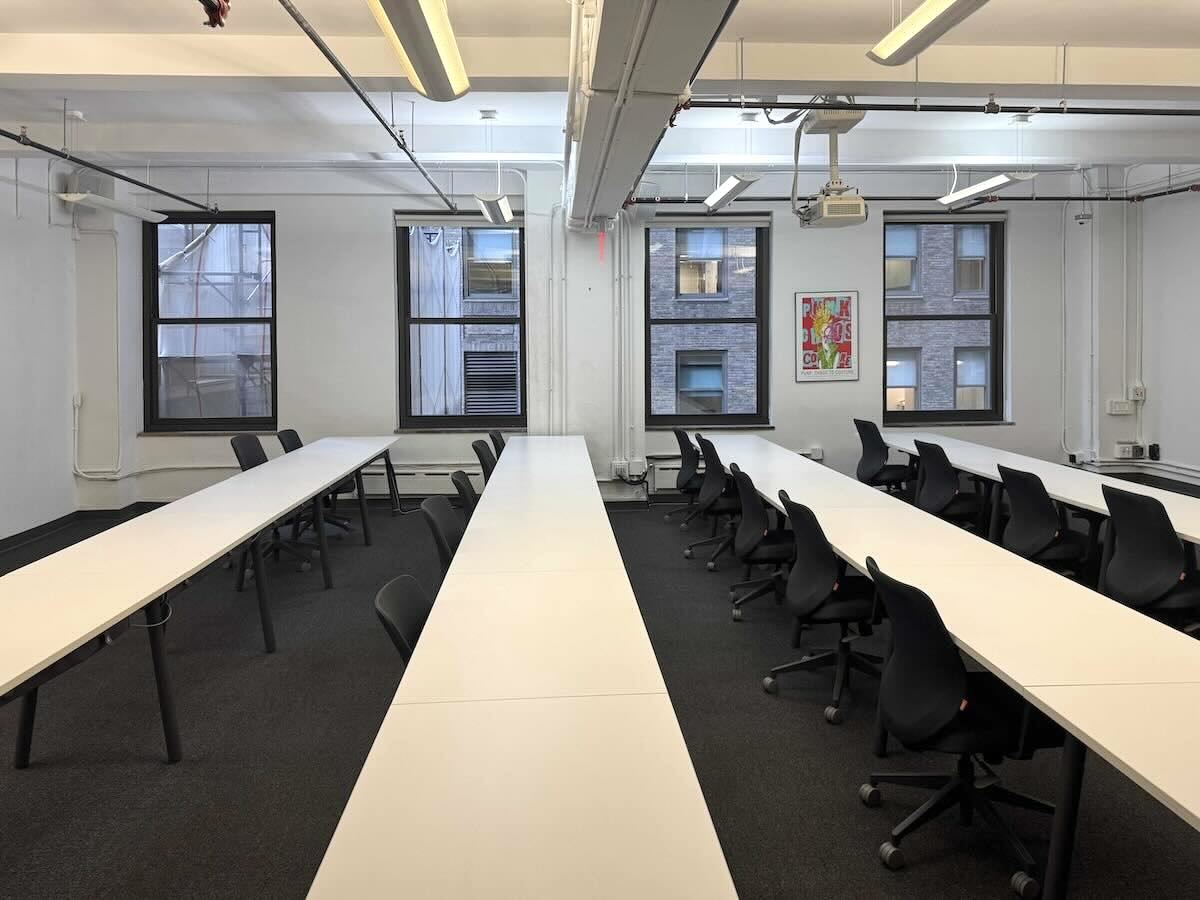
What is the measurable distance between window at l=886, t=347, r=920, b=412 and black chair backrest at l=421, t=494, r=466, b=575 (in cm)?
592

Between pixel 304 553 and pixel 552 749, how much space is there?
193 inches

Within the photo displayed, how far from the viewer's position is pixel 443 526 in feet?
12.7

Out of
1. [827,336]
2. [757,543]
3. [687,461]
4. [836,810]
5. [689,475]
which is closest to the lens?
[836,810]

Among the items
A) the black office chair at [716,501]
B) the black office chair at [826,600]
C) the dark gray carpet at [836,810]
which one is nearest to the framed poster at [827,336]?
the black office chair at [716,501]

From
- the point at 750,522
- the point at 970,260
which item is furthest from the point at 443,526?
the point at 970,260

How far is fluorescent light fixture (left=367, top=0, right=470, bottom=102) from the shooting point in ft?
8.07

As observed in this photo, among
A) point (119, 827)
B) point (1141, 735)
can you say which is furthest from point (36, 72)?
point (1141, 735)

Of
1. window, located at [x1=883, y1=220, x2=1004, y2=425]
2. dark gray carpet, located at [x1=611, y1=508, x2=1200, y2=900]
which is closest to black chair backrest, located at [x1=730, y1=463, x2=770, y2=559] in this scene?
dark gray carpet, located at [x1=611, y1=508, x2=1200, y2=900]

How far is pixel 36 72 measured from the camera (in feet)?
14.7

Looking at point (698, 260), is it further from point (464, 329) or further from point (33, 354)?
point (33, 354)

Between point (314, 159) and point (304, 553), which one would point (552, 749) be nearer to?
point (304, 553)

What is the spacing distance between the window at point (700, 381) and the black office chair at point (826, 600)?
16.2ft

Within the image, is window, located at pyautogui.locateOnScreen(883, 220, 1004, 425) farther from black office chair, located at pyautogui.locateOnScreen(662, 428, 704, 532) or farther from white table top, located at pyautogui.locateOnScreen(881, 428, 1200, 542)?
black office chair, located at pyautogui.locateOnScreen(662, 428, 704, 532)

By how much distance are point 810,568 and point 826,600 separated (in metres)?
0.18
